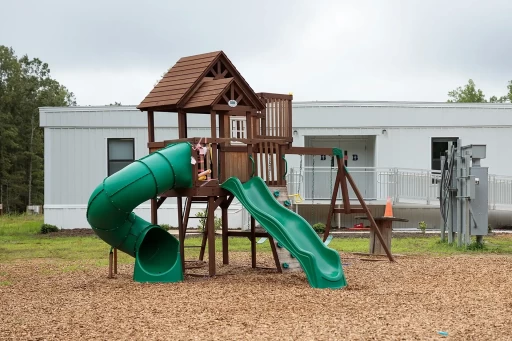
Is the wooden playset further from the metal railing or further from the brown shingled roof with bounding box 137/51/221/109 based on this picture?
the metal railing

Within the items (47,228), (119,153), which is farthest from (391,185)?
(47,228)

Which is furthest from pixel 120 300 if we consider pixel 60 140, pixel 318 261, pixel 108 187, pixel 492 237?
pixel 60 140

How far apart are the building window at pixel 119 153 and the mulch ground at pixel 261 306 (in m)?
12.4

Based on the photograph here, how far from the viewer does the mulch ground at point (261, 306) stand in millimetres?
8625

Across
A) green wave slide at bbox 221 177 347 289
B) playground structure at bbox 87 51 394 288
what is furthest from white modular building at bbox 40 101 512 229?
green wave slide at bbox 221 177 347 289

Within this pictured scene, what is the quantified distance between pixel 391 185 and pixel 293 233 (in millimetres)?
13440

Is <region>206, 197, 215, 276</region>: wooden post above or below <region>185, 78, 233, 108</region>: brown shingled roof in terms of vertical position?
below

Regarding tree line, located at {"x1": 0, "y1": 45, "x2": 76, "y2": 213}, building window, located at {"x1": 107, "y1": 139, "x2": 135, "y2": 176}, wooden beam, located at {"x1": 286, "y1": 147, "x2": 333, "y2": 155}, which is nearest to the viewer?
wooden beam, located at {"x1": 286, "y1": 147, "x2": 333, "y2": 155}

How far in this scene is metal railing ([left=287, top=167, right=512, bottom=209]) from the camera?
1021 inches

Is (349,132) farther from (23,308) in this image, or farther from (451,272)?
(23,308)

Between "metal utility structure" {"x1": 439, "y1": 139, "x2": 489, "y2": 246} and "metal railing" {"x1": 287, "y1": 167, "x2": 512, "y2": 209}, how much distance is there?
567 cm

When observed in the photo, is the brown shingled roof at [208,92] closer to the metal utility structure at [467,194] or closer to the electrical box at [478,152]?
the metal utility structure at [467,194]

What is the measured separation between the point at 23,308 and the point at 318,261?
14.4 feet

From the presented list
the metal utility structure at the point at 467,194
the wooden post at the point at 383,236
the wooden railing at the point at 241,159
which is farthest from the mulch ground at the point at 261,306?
the metal utility structure at the point at 467,194
